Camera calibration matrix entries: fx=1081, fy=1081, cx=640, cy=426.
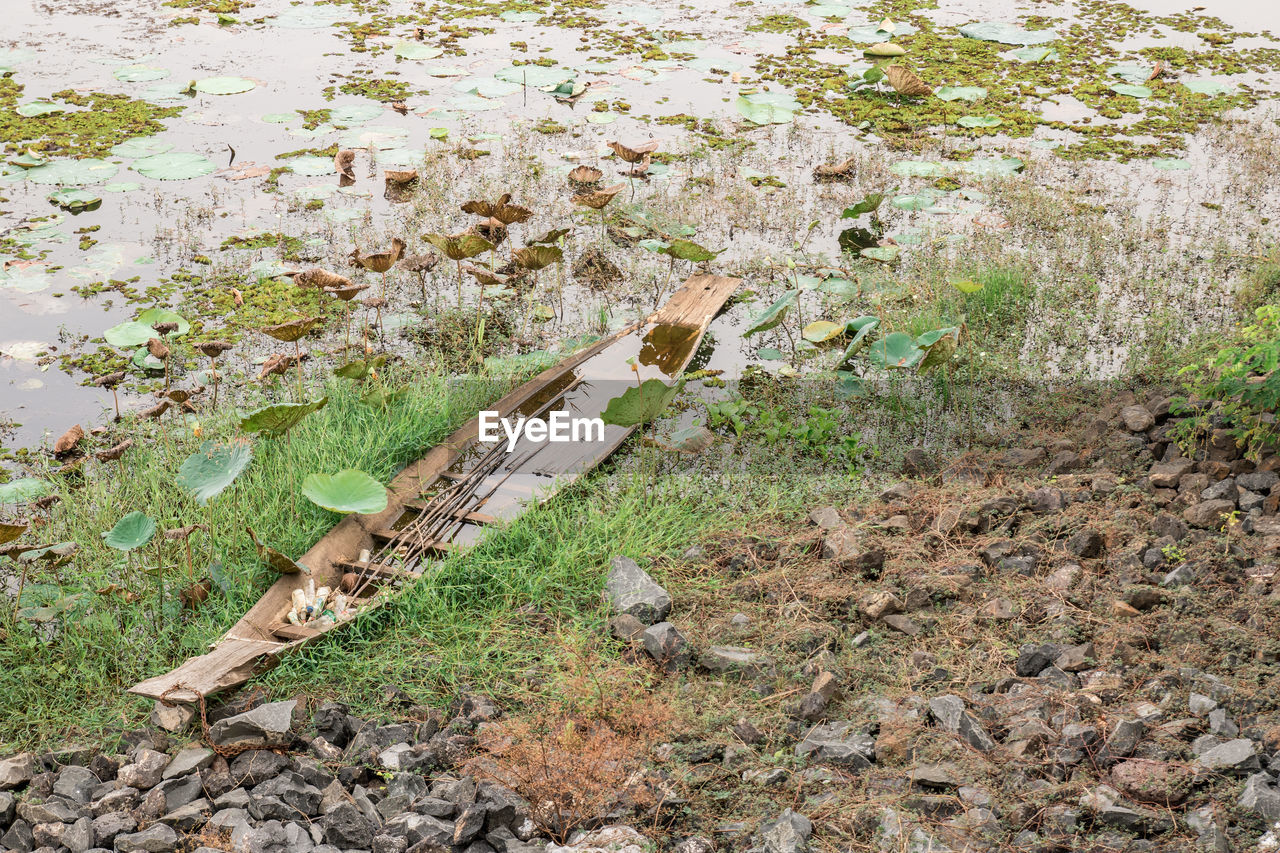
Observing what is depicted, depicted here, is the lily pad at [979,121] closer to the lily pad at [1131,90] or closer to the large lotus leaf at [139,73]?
the lily pad at [1131,90]

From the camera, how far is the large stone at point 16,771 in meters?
2.87

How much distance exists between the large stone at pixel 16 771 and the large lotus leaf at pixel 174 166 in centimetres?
426

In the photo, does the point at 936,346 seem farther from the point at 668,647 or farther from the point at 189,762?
the point at 189,762

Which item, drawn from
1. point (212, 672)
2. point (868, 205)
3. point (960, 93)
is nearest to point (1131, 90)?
point (960, 93)

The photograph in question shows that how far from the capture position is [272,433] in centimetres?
362

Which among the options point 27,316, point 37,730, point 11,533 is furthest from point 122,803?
point 27,316

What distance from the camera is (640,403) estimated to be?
4.02 m

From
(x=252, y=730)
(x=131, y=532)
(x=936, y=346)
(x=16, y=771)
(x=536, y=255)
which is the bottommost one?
(x=16, y=771)

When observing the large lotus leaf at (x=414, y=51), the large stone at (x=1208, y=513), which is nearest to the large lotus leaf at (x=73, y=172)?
the large lotus leaf at (x=414, y=51)

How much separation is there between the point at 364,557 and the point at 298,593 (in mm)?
282

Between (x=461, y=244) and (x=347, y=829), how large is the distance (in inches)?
107

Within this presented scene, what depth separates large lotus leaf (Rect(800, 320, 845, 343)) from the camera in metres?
4.83

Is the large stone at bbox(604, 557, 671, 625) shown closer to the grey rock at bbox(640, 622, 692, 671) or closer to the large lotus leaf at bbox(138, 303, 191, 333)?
the grey rock at bbox(640, 622, 692, 671)

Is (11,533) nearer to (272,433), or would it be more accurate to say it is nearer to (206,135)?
(272,433)
